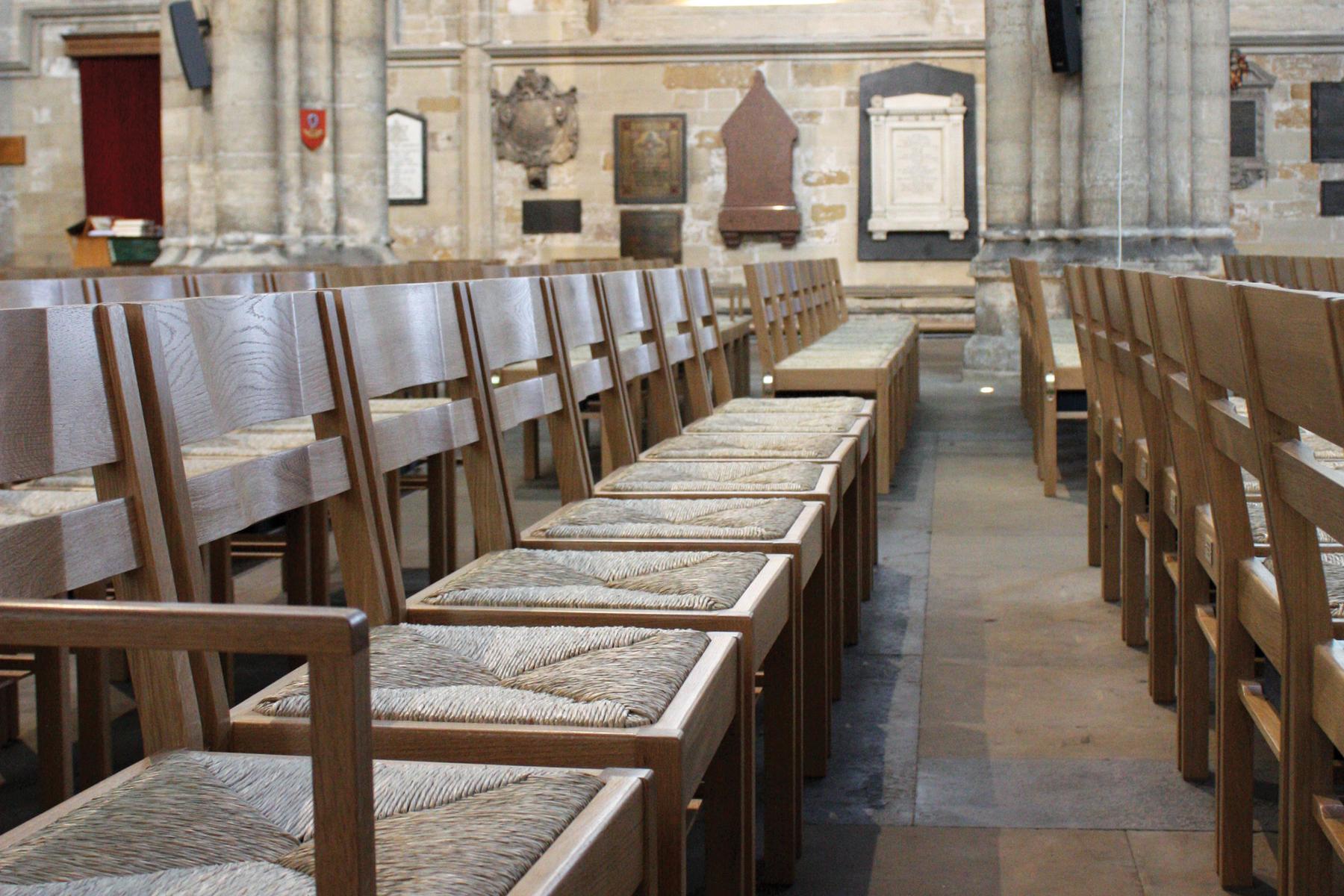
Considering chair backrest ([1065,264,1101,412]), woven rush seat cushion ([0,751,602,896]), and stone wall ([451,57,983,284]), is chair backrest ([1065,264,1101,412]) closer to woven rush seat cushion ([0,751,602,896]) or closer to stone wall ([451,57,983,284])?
woven rush seat cushion ([0,751,602,896])

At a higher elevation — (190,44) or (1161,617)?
(190,44)

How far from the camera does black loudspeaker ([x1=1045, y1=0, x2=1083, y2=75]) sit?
28.0 feet

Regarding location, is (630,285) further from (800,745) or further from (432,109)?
(432,109)

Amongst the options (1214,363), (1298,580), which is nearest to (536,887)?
(1298,580)

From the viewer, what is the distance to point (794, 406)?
4.26 metres

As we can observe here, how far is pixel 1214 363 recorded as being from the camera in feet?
6.36

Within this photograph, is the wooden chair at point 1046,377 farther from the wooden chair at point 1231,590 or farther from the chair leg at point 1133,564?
the wooden chair at point 1231,590

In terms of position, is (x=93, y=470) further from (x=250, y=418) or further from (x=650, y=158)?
(x=650, y=158)

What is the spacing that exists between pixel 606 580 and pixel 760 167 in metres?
13.8

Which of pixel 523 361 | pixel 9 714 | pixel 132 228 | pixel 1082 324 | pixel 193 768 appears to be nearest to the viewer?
pixel 193 768

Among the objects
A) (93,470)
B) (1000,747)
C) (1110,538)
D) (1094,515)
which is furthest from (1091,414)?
(93,470)

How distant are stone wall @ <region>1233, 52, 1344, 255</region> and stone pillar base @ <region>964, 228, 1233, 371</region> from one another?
20.7 ft

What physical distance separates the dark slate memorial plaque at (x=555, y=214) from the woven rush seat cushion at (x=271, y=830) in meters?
14.8

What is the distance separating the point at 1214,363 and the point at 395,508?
240 centimetres
